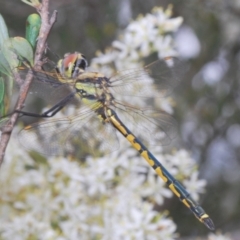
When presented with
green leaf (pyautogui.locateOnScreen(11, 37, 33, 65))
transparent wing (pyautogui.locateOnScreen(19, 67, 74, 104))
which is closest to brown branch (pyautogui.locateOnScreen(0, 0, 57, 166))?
green leaf (pyautogui.locateOnScreen(11, 37, 33, 65))

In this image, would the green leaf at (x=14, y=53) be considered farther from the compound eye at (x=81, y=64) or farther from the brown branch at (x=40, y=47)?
the compound eye at (x=81, y=64)

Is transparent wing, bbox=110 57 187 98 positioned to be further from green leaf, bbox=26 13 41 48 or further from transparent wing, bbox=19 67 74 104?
green leaf, bbox=26 13 41 48

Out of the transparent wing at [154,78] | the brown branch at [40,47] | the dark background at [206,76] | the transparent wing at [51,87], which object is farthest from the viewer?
the dark background at [206,76]

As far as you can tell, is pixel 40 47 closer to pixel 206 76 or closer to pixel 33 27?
pixel 33 27

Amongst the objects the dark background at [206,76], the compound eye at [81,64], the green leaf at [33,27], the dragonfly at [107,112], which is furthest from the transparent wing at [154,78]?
the dark background at [206,76]

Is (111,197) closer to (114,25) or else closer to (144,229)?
(144,229)

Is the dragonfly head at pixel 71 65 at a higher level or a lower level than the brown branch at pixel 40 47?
higher
